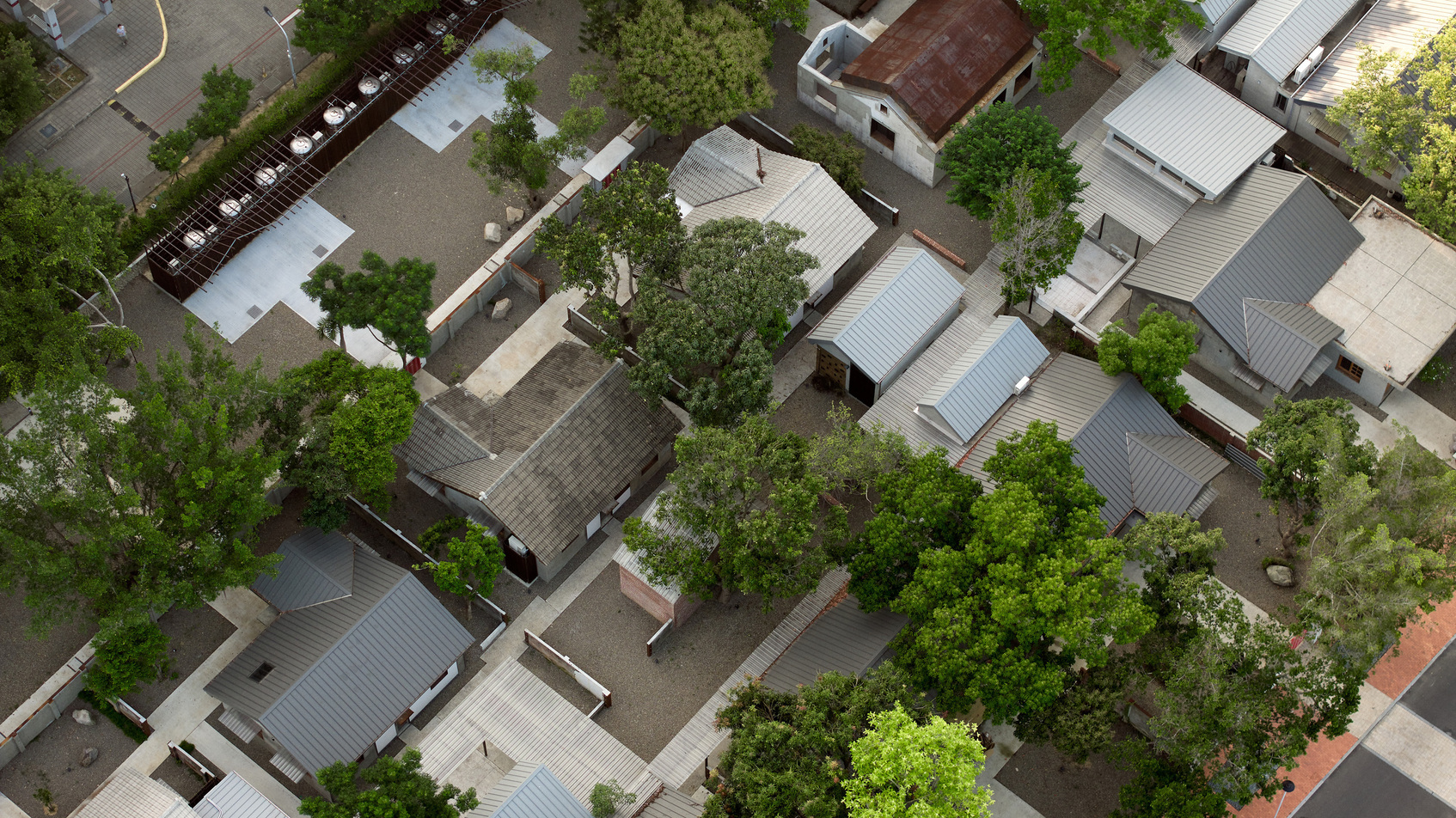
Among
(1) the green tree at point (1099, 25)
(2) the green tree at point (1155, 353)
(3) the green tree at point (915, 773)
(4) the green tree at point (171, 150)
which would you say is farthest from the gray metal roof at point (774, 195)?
(3) the green tree at point (915, 773)

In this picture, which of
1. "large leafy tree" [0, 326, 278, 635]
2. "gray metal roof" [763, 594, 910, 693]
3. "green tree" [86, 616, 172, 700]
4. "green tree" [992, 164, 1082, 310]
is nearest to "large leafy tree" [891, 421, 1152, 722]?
"gray metal roof" [763, 594, 910, 693]

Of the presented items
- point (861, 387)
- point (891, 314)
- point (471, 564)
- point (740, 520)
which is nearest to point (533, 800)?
point (471, 564)

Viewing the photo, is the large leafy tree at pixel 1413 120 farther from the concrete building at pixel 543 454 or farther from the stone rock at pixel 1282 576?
the concrete building at pixel 543 454

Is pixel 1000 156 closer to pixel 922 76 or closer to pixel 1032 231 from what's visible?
pixel 1032 231

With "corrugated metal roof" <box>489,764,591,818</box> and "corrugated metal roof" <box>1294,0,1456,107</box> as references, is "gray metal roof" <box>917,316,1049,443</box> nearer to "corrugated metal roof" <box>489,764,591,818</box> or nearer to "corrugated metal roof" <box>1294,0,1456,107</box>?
"corrugated metal roof" <box>1294,0,1456,107</box>

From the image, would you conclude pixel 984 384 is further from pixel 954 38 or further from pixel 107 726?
pixel 107 726

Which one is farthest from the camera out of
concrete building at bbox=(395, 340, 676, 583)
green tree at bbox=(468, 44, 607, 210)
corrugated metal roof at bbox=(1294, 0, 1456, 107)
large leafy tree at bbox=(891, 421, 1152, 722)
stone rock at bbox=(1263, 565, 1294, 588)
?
corrugated metal roof at bbox=(1294, 0, 1456, 107)

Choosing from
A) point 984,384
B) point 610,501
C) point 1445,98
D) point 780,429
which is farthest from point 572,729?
point 1445,98
